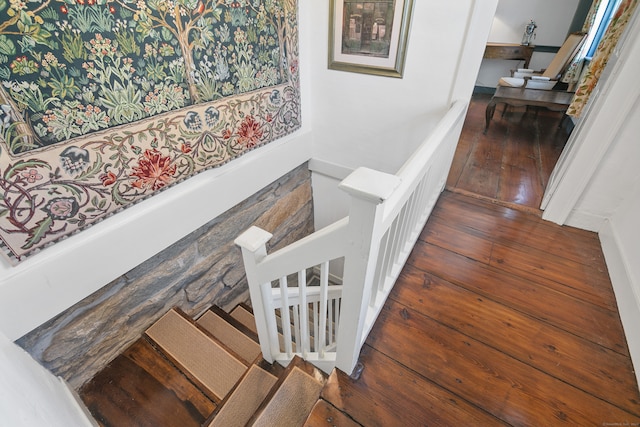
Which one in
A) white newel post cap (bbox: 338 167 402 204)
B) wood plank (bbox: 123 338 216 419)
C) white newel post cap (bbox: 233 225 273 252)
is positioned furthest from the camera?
wood plank (bbox: 123 338 216 419)

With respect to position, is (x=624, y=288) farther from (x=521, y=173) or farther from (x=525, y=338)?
(x=521, y=173)

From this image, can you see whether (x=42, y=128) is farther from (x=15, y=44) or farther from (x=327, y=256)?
(x=327, y=256)

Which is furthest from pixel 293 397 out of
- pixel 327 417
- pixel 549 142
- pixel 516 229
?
pixel 549 142

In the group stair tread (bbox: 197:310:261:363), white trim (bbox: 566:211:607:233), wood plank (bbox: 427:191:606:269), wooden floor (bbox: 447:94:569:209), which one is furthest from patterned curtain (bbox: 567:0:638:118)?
stair tread (bbox: 197:310:261:363)

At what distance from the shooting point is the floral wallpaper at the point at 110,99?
0.93 metres

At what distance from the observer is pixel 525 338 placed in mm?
1235

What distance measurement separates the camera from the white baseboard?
3.78 ft

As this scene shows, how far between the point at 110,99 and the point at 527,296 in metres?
2.08

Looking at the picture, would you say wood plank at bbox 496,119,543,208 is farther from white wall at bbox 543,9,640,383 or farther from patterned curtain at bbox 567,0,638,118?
patterned curtain at bbox 567,0,638,118

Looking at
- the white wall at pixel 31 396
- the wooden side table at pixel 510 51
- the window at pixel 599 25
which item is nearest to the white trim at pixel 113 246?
the white wall at pixel 31 396

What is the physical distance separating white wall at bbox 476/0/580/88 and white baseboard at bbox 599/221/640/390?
4.84 meters

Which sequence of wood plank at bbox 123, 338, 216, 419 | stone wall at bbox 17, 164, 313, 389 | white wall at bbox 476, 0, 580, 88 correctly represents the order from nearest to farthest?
stone wall at bbox 17, 164, 313, 389
wood plank at bbox 123, 338, 216, 419
white wall at bbox 476, 0, 580, 88

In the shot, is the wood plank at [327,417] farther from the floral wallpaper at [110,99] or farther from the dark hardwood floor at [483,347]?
the floral wallpaper at [110,99]

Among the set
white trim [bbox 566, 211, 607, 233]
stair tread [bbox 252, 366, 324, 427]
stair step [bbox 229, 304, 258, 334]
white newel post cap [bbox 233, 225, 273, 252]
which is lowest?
stair step [bbox 229, 304, 258, 334]
